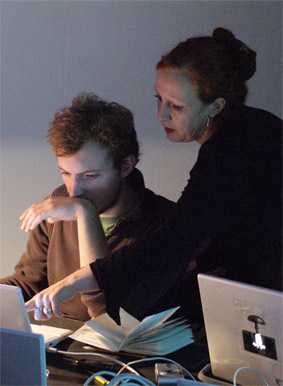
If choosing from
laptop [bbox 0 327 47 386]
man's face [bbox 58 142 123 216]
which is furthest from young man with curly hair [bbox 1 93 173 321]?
laptop [bbox 0 327 47 386]

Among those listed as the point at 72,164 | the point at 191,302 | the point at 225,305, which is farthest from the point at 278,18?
the point at 225,305

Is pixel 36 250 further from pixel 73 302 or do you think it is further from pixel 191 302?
pixel 191 302

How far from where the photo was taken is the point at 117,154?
7.51 ft

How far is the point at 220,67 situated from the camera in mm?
1999

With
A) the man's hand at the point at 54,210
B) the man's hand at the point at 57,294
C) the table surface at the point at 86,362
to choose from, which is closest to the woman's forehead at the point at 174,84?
the man's hand at the point at 54,210

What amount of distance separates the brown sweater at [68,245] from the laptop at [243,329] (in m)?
0.88

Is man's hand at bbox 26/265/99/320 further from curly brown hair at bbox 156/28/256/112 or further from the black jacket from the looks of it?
curly brown hair at bbox 156/28/256/112

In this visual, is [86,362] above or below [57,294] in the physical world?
below

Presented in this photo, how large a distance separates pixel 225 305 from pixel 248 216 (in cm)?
55

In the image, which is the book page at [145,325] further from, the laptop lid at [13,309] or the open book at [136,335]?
the laptop lid at [13,309]

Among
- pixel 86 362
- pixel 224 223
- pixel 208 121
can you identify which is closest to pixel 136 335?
pixel 86 362

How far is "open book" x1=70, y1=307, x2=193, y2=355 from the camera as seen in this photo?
1545 mm

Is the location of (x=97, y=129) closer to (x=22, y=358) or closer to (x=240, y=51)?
(x=240, y=51)

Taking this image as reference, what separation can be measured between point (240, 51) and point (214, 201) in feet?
2.14
